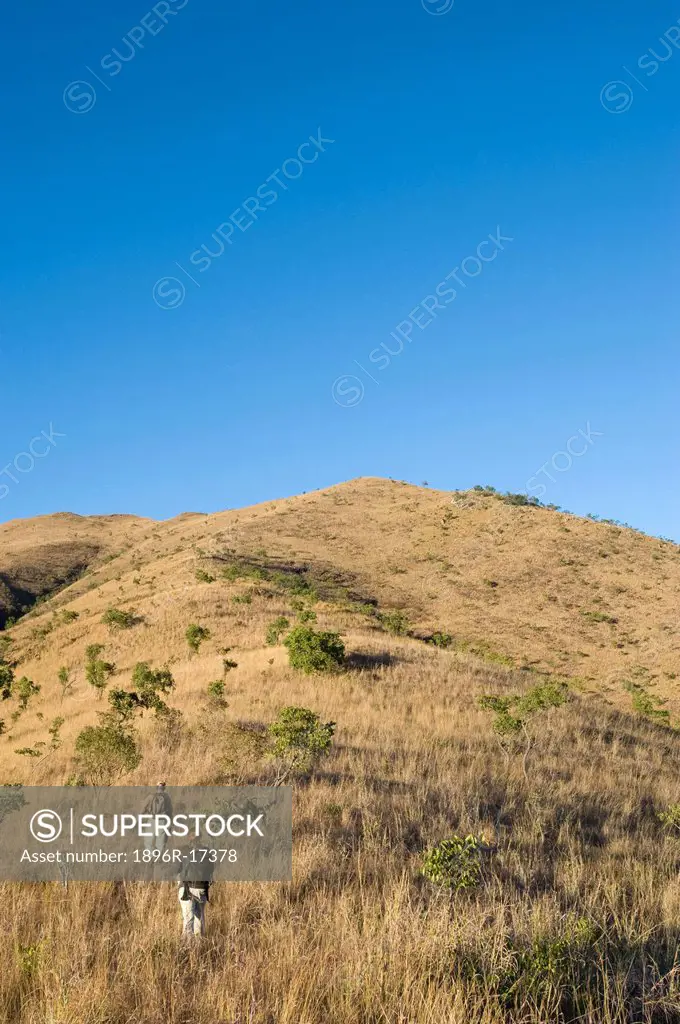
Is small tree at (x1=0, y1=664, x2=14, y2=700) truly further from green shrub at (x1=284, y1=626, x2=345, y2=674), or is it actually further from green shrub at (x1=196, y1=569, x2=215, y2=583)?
green shrub at (x1=196, y1=569, x2=215, y2=583)

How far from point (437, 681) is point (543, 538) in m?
55.1

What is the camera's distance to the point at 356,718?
16.0 metres

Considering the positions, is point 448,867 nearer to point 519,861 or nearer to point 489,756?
point 519,861

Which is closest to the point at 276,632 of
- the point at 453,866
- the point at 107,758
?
the point at 107,758

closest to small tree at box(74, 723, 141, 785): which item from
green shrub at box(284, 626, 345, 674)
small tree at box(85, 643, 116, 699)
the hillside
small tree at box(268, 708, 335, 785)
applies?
small tree at box(268, 708, 335, 785)

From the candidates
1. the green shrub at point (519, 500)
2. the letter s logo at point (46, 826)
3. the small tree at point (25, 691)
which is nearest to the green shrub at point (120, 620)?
the small tree at point (25, 691)

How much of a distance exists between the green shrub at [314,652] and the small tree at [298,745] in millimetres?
10415

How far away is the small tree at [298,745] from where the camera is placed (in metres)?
10.2

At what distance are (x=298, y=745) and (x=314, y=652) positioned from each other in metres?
11.3

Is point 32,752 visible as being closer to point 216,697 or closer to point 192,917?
point 216,697

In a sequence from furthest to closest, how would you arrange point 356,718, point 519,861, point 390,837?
1. point 356,718
2. point 390,837
3. point 519,861

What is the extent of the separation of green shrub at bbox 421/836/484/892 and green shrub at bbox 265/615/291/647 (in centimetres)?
2165

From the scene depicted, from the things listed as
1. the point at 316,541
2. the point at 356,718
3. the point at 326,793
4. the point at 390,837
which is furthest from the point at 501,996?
the point at 316,541

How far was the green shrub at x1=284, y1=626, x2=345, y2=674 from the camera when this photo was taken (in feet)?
70.9
